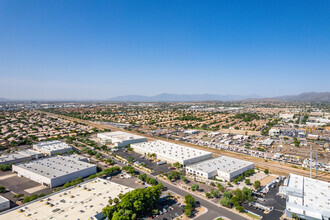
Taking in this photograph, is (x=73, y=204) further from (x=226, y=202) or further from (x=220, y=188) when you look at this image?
(x=220, y=188)

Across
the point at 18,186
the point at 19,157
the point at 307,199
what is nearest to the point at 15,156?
the point at 19,157

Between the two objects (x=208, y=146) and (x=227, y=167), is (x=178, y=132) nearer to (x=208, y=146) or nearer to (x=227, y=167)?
(x=208, y=146)

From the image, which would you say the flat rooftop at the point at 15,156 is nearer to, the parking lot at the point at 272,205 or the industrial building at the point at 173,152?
the industrial building at the point at 173,152

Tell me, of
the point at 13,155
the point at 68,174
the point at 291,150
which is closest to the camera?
the point at 68,174

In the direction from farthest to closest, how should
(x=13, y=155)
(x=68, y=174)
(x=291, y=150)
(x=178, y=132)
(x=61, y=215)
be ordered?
(x=178, y=132), (x=291, y=150), (x=13, y=155), (x=68, y=174), (x=61, y=215)

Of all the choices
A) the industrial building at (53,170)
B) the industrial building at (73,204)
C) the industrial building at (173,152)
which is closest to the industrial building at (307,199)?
the industrial building at (173,152)

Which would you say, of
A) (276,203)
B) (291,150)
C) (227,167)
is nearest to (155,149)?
(227,167)
